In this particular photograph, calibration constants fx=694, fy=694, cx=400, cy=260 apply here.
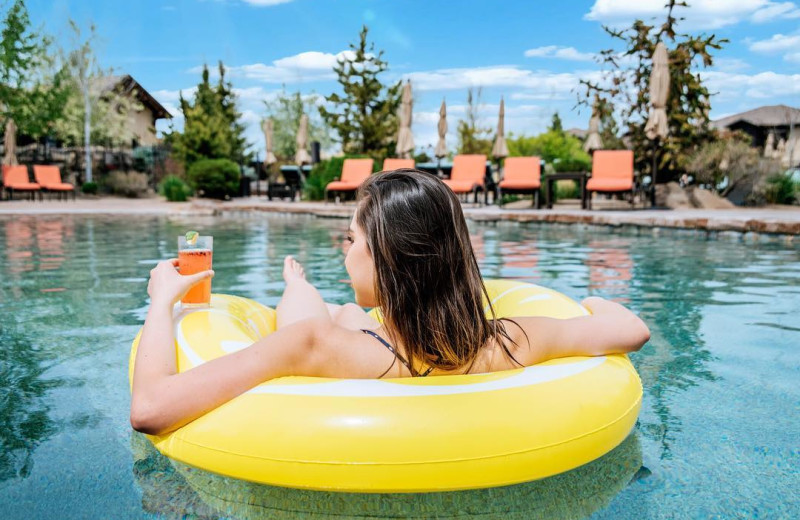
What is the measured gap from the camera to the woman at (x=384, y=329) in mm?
1663

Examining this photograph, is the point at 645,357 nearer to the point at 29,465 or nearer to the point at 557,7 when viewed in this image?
the point at 29,465

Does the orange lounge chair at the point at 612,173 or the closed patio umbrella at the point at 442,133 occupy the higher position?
the closed patio umbrella at the point at 442,133

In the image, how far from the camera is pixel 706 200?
1366 cm

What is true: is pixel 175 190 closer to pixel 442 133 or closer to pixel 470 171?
pixel 442 133

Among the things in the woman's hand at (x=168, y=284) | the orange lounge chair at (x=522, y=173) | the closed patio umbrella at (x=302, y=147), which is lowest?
the woman's hand at (x=168, y=284)

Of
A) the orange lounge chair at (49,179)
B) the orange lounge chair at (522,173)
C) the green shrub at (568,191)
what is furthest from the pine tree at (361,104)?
the orange lounge chair at (522,173)

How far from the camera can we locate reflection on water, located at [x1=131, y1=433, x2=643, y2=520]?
1.75m

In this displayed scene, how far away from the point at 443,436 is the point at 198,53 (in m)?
32.4

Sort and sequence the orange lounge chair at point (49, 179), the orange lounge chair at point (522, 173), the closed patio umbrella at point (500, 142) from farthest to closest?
the orange lounge chair at point (49, 179), the closed patio umbrella at point (500, 142), the orange lounge chair at point (522, 173)

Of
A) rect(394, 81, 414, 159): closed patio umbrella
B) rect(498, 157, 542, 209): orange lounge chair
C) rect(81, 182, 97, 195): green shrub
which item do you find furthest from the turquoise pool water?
rect(81, 182, 97, 195): green shrub

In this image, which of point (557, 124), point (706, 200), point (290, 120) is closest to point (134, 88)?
point (290, 120)

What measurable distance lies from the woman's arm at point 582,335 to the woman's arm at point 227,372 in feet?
1.68

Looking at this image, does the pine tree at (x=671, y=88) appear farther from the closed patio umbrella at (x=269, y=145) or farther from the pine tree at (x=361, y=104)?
the pine tree at (x=361, y=104)

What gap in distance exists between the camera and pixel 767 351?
10.8 feet
